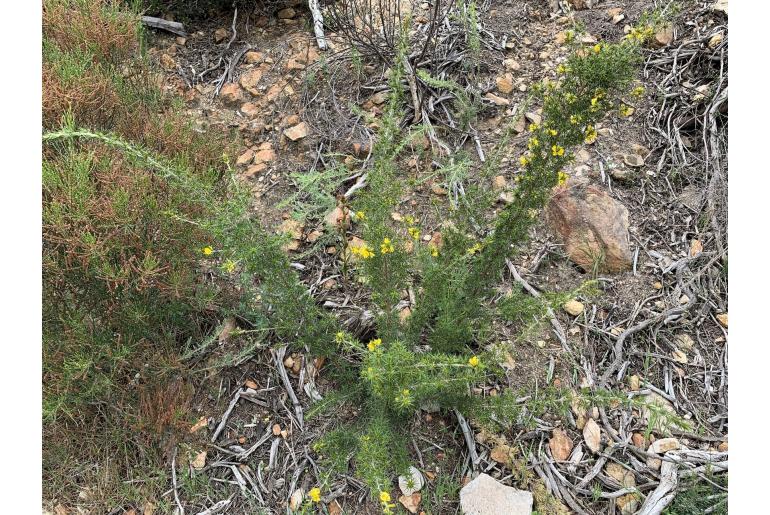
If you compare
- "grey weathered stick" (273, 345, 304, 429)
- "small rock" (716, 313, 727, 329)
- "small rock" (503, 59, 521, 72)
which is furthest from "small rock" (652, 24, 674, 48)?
"grey weathered stick" (273, 345, 304, 429)

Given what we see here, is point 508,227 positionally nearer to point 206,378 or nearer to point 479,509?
point 479,509

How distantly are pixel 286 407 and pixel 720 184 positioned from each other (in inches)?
108

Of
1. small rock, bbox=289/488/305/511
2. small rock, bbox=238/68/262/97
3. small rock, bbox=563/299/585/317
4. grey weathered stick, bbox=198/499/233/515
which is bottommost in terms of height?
grey weathered stick, bbox=198/499/233/515

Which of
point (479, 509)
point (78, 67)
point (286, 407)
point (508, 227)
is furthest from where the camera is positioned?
point (78, 67)

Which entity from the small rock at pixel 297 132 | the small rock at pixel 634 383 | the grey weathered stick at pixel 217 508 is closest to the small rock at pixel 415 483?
the grey weathered stick at pixel 217 508

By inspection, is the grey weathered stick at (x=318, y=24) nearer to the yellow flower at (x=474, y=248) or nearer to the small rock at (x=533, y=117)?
the small rock at (x=533, y=117)

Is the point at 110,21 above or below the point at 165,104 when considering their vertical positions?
above

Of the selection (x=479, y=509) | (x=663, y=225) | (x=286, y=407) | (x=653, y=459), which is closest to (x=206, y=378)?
(x=286, y=407)

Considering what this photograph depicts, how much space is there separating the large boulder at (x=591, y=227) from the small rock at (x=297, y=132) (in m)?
1.63

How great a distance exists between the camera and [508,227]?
225 cm

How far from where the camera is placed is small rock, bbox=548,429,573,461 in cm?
263

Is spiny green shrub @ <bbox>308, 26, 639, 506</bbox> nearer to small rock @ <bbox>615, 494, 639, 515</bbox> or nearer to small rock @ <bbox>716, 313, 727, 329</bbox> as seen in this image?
small rock @ <bbox>615, 494, 639, 515</bbox>

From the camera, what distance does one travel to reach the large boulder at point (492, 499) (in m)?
2.43

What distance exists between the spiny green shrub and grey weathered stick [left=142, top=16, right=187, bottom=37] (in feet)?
7.96
